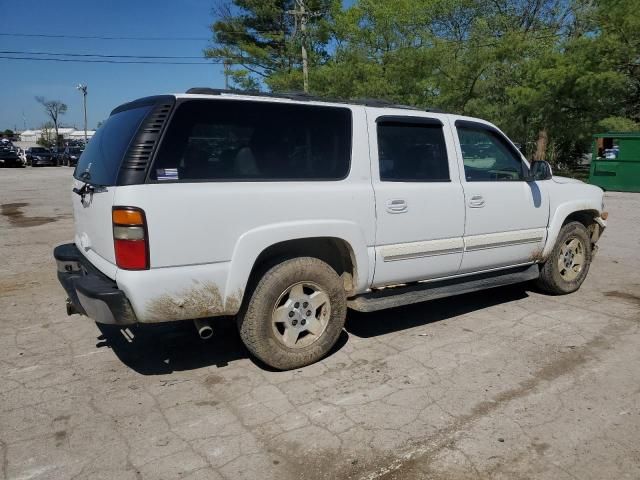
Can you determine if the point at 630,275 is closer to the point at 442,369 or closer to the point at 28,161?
the point at 442,369

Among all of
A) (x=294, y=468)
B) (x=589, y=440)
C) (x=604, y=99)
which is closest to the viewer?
(x=294, y=468)

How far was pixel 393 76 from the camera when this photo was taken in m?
21.6

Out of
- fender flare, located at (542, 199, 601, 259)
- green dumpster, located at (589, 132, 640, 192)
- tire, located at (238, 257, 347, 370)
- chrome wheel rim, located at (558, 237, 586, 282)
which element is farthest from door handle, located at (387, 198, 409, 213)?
green dumpster, located at (589, 132, 640, 192)

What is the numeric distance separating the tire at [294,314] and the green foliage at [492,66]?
56.7 ft

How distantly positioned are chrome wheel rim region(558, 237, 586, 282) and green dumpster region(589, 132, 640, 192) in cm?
1234

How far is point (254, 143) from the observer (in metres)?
3.70

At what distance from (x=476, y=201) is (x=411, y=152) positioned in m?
0.78

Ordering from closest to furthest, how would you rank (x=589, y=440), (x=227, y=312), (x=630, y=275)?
1. (x=589, y=440)
2. (x=227, y=312)
3. (x=630, y=275)

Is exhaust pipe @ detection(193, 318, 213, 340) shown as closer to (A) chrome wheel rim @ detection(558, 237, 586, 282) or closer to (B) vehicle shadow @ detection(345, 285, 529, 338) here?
(B) vehicle shadow @ detection(345, 285, 529, 338)

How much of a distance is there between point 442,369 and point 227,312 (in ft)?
5.38

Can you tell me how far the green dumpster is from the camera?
1617cm

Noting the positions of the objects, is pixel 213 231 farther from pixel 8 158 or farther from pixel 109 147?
pixel 8 158

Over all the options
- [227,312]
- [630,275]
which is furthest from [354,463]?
[630,275]

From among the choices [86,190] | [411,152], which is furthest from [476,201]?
[86,190]
